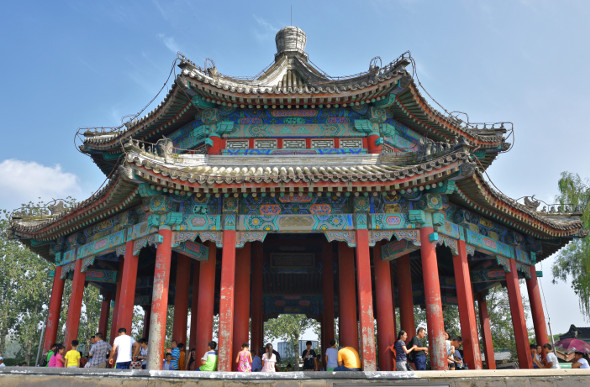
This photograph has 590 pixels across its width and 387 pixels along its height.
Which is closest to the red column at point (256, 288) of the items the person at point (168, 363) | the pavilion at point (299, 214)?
the pavilion at point (299, 214)

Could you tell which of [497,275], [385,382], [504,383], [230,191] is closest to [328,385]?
[385,382]

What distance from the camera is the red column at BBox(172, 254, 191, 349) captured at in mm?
15477

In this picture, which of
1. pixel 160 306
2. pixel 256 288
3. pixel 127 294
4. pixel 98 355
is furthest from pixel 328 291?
pixel 98 355

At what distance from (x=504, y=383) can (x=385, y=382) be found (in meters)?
2.24

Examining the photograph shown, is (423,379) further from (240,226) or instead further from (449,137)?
(449,137)

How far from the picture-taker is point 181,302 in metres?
15.9

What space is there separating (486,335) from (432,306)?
7.34 meters

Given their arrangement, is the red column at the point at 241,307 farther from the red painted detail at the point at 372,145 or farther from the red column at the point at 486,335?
the red column at the point at 486,335

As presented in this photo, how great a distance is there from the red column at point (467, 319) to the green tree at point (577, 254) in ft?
46.5

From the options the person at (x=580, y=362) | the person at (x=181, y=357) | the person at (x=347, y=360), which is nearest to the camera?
the person at (x=580, y=362)

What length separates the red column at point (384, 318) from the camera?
1353 cm

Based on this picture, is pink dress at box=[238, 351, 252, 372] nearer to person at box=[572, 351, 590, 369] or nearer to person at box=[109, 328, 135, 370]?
person at box=[109, 328, 135, 370]

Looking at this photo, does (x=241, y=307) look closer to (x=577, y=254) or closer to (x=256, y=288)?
(x=256, y=288)

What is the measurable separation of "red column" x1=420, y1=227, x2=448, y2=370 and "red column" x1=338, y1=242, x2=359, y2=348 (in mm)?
2553
